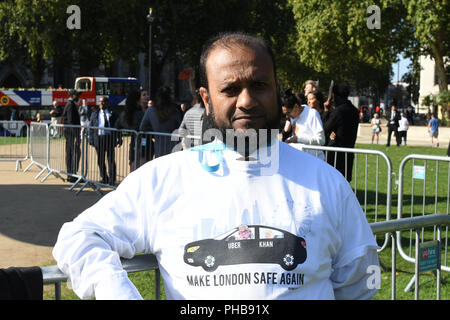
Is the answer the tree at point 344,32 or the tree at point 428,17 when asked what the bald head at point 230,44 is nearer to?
the tree at point 428,17

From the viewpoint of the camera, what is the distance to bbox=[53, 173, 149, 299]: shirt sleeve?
1699 mm

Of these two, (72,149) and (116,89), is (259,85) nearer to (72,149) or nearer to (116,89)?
(72,149)

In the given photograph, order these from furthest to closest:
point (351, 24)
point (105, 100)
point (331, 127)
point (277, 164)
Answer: point (351, 24) → point (105, 100) → point (331, 127) → point (277, 164)

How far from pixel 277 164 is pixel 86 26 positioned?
120 ft

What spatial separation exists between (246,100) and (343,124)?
22.1 feet

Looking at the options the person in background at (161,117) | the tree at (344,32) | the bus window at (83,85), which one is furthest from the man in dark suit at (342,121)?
the bus window at (83,85)

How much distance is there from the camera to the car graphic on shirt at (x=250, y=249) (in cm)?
180

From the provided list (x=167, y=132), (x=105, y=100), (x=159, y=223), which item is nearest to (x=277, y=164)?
(x=159, y=223)

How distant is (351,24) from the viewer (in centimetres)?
3278

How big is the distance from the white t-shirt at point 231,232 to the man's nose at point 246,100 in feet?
0.50

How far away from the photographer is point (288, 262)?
1.81 m

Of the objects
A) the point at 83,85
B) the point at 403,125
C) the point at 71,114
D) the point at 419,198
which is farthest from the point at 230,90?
the point at 83,85

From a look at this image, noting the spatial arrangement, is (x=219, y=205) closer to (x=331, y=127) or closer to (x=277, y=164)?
(x=277, y=164)

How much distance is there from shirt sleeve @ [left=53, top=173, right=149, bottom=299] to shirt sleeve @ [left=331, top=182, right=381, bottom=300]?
0.62m
